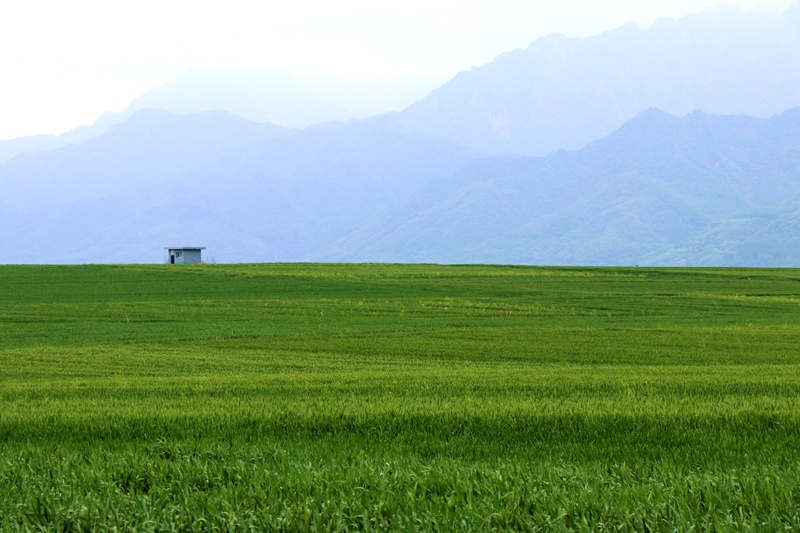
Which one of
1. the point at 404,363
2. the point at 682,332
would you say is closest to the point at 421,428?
the point at 404,363

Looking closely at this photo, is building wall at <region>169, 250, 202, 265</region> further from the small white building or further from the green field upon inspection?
the green field

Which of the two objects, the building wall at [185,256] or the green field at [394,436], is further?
the building wall at [185,256]

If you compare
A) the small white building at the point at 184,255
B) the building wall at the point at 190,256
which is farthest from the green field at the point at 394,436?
the building wall at the point at 190,256

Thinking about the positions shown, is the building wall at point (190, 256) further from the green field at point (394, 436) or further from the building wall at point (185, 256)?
the green field at point (394, 436)

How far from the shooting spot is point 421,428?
35.3 ft

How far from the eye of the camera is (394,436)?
33.7 ft

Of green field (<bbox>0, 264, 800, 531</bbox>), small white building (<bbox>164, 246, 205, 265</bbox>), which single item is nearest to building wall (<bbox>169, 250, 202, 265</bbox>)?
small white building (<bbox>164, 246, 205, 265</bbox>)

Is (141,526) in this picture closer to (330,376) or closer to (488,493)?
(488,493)

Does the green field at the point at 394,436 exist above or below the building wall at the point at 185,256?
below

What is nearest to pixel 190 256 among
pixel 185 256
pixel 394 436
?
pixel 185 256

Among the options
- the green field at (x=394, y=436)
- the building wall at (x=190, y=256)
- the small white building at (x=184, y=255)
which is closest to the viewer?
the green field at (x=394, y=436)

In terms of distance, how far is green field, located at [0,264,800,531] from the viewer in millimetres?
5863

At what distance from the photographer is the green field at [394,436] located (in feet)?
19.2

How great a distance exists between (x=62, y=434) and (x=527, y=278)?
7329 cm
